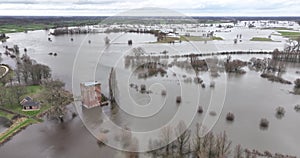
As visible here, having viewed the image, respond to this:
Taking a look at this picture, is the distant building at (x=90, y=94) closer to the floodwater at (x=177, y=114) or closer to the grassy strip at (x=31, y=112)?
the floodwater at (x=177, y=114)

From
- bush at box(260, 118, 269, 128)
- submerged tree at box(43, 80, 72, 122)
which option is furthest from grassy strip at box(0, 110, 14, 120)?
bush at box(260, 118, 269, 128)

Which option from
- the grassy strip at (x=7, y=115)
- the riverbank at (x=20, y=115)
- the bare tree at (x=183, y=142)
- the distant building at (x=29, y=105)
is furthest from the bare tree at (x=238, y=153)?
the grassy strip at (x=7, y=115)

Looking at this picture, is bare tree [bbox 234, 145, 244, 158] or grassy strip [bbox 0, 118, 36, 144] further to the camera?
grassy strip [bbox 0, 118, 36, 144]

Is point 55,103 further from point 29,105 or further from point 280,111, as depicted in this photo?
point 280,111

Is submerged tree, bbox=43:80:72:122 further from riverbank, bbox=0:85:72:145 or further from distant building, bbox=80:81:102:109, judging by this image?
distant building, bbox=80:81:102:109

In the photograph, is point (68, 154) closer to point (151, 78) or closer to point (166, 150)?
point (166, 150)
